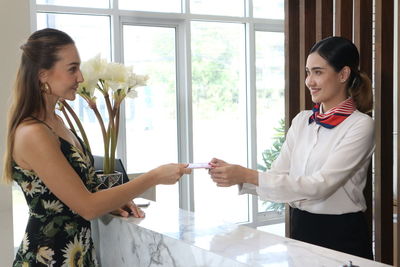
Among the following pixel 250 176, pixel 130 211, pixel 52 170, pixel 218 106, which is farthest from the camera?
pixel 218 106

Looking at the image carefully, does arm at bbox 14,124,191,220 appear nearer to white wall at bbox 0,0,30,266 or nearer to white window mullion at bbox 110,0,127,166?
white wall at bbox 0,0,30,266

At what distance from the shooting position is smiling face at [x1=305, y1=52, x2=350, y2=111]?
7.06 ft

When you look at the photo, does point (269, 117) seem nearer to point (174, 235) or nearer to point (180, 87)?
point (180, 87)

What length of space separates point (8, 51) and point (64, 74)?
73 centimetres

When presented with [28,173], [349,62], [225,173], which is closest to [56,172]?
[28,173]

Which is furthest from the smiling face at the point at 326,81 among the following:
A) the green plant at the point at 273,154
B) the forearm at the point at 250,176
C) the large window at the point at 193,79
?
the green plant at the point at 273,154

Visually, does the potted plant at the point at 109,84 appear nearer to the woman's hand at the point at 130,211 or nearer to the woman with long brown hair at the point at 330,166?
the woman's hand at the point at 130,211

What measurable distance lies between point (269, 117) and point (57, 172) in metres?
5.02

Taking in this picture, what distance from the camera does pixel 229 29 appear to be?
6.14 meters

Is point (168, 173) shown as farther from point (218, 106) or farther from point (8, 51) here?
point (218, 106)

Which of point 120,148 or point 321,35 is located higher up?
point 321,35

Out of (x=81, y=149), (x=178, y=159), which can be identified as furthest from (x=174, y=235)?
(x=178, y=159)

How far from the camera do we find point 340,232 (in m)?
2.11

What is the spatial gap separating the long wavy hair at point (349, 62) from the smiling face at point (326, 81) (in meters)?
0.02
